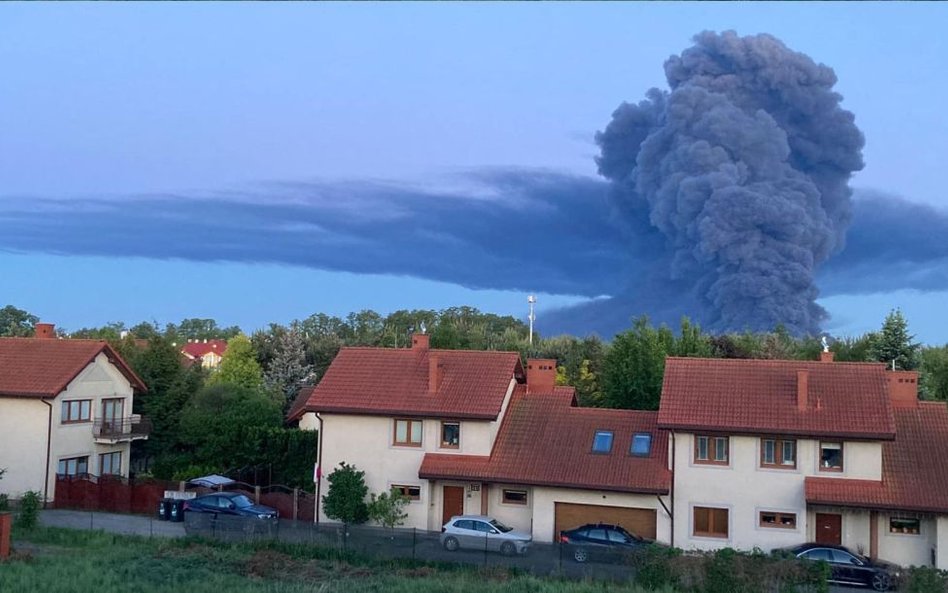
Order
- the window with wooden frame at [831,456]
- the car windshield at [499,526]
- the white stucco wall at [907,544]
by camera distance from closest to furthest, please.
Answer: the white stucco wall at [907,544]
the window with wooden frame at [831,456]
the car windshield at [499,526]

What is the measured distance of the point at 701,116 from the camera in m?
81.1

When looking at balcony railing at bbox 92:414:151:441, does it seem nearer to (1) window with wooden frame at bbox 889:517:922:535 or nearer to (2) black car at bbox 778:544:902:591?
(2) black car at bbox 778:544:902:591

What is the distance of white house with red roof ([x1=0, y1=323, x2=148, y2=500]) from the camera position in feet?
136

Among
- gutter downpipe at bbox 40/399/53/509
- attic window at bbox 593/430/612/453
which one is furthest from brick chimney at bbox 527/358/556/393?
gutter downpipe at bbox 40/399/53/509

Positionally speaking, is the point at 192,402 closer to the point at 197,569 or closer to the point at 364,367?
the point at 364,367

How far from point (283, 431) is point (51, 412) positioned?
9509 millimetres

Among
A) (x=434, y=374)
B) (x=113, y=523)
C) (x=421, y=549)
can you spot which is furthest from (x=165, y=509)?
(x=421, y=549)

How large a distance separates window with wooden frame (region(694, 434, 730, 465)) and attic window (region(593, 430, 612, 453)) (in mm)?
3210

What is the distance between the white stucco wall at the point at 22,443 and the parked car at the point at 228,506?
8.40 metres

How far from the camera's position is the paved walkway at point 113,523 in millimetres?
34812

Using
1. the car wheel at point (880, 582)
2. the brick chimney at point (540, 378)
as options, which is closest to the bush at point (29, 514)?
the brick chimney at point (540, 378)

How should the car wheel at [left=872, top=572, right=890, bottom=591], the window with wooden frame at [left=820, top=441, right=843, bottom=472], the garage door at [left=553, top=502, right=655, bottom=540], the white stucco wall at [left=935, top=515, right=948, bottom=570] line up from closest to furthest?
A: the car wheel at [left=872, top=572, right=890, bottom=591] → the white stucco wall at [left=935, top=515, right=948, bottom=570] → the window with wooden frame at [left=820, top=441, right=843, bottom=472] → the garage door at [left=553, top=502, right=655, bottom=540]

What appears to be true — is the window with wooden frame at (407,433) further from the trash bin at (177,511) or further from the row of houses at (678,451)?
the trash bin at (177,511)

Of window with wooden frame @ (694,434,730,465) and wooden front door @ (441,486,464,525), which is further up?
window with wooden frame @ (694,434,730,465)
